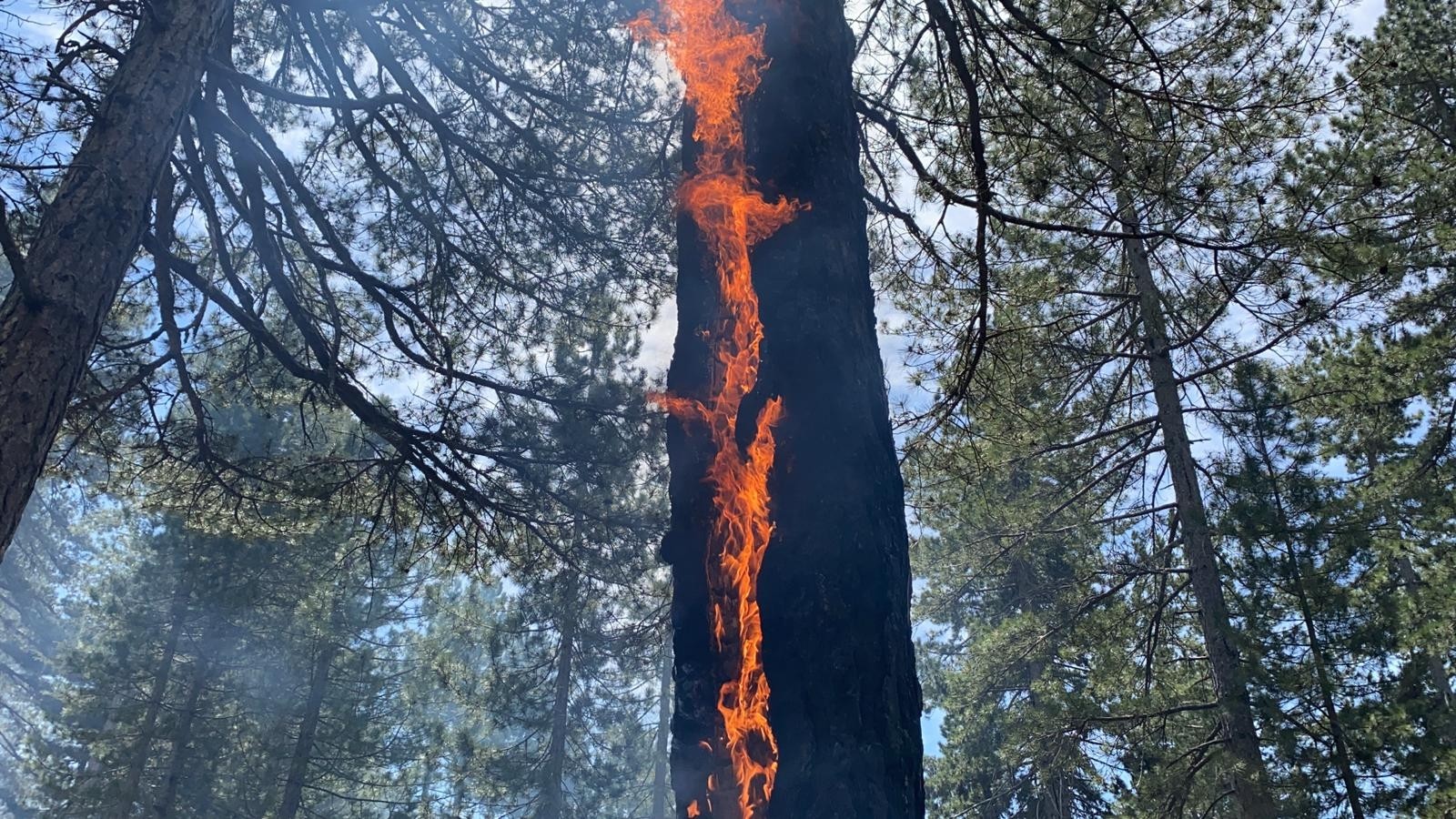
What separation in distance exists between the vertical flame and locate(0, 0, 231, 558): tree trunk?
2829 millimetres

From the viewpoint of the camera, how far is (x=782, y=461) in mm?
3213

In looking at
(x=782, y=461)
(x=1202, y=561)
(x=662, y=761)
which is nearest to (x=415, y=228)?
(x=782, y=461)

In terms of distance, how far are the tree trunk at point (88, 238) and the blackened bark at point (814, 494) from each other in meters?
2.97

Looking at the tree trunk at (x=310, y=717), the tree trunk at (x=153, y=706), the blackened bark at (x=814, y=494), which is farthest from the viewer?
the tree trunk at (x=310, y=717)

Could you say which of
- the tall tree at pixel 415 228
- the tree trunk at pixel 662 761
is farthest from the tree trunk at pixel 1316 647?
the tree trunk at pixel 662 761

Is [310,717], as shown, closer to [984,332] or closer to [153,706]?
[153,706]

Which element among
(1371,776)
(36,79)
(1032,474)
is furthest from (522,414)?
(1371,776)

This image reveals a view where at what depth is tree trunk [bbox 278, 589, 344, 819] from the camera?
15133 millimetres

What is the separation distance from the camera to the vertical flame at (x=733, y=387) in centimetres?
292

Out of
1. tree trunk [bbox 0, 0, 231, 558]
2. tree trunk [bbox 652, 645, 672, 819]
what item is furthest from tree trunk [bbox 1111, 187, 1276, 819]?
tree trunk [bbox 652, 645, 672, 819]

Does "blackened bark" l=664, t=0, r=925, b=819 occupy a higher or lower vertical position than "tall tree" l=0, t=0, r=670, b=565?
lower

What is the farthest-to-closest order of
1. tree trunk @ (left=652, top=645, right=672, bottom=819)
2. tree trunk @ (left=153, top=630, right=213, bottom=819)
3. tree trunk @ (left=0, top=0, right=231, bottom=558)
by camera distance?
1. tree trunk @ (left=652, top=645, right=672, bottom=819)
2. tree trunk @ (left=153, top=630, right=213, bottom=819)
3. tree trunk @ (left=0, top=0, right=231, bottom=558)

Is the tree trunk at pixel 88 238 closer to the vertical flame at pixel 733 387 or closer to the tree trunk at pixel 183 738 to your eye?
the vertical flame at pixel 733 387

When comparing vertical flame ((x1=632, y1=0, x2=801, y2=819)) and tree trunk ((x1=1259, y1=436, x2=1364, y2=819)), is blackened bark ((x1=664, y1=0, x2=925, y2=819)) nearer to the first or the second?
vertical flame ((x1=632, y1=0, x2=801, y2=819))
